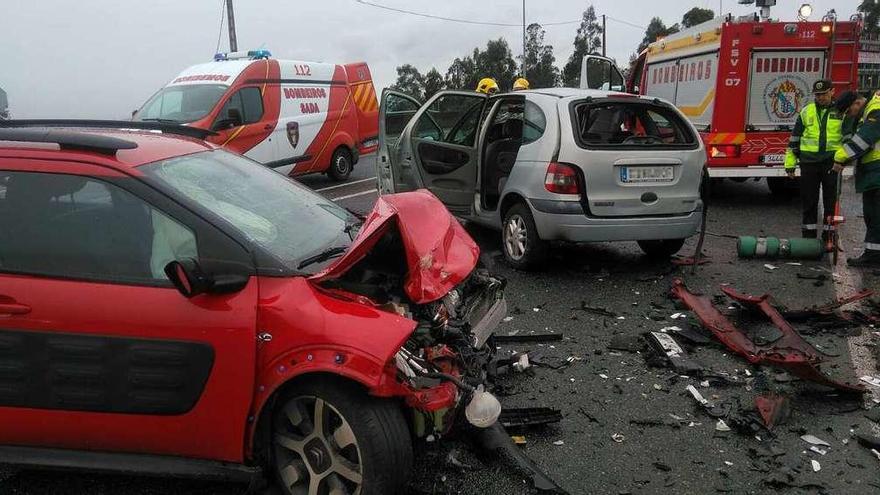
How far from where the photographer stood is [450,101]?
24.5ft

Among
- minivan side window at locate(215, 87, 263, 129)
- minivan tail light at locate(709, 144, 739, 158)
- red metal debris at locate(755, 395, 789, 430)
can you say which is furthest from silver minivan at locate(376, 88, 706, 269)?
minivan side window at locate(215, 87, 263, 129)

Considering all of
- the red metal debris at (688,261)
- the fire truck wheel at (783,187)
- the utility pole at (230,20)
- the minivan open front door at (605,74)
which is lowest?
the red metal debris at (688,261)

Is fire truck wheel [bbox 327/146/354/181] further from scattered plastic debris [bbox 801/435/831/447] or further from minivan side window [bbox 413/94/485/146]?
scattered plastic debris [bbox 801/435/831/447]

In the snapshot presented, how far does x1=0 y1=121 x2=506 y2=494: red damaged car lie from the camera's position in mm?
2482

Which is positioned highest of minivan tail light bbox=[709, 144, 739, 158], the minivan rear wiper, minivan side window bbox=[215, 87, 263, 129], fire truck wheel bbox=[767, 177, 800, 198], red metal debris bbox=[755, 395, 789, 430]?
minivan side window bbox=[215, 87, 263, 129]

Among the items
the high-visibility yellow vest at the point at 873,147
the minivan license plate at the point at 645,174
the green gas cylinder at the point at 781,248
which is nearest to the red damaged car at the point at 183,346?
the minivan license plate at the point at 645,174

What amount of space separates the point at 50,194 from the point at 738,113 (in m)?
8.75

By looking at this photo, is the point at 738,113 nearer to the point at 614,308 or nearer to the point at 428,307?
the point at 614,308

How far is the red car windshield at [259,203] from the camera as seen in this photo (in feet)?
9.16

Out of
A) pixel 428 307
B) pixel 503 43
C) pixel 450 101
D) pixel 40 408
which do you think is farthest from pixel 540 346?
pixel 503 43

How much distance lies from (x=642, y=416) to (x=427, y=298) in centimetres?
149

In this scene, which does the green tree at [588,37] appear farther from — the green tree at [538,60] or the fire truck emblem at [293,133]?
the fire truck emblem at [293,133]

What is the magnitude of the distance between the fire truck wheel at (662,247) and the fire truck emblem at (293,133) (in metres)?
7.15

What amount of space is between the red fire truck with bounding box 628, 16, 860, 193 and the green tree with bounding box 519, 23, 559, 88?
144 ft
